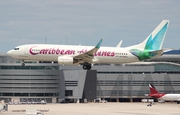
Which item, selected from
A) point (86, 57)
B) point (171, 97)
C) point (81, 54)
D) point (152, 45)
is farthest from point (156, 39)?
point (171, 97)

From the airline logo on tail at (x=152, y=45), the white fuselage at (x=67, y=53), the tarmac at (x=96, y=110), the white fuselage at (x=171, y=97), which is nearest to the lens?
the white fuselage at (x=67, y=53)

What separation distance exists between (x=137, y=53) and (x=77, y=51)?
508 inches

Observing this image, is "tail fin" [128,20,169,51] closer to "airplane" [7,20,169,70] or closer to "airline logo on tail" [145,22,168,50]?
"airline logo on tail" [145,22,168,50]

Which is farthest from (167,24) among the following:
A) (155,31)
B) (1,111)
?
(1,111)

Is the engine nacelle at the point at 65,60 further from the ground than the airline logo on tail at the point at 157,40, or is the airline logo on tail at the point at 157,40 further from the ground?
the airline logo on tail at the point at 157,40

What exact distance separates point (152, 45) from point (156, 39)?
3.78 meters

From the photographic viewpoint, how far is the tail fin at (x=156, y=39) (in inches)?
4966

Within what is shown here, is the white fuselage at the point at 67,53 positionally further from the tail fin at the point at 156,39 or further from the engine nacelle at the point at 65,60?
the tail fin at the point at 156,39

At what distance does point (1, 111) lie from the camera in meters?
127

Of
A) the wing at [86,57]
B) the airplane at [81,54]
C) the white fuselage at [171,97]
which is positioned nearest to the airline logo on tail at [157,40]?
the airplane at [81,54]

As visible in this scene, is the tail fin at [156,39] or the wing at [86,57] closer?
the wing at [86,57]

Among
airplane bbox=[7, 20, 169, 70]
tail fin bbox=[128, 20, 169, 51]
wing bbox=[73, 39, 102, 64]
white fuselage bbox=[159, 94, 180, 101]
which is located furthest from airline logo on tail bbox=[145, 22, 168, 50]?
white fuselage bbox=[159, 94, 180, 101]

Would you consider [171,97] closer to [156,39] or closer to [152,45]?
[156,39]

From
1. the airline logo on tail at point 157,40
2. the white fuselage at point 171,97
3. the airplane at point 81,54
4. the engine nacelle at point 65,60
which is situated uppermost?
the airline logo on tail at point 157,40
